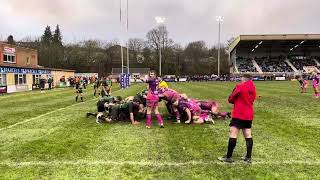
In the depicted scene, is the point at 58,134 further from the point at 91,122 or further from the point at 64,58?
the point at 64,58

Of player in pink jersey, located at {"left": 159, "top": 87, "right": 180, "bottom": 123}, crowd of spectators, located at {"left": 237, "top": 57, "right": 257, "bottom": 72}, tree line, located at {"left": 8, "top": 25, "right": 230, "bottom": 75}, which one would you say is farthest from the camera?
tree line, located at {"left": 8, "top": 25, "right": 230, "bottom": 75}

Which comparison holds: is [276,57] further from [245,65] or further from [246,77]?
[246,77]

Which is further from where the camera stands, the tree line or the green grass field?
the tree line

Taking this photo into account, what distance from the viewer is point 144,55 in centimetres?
12325

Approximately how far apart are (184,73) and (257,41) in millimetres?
35444

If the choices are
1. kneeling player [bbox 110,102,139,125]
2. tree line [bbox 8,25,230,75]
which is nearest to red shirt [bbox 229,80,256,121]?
kneeling player [bbox 110,102,139,125]

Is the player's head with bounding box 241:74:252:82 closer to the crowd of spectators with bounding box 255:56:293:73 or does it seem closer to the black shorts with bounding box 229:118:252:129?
the black shorts with bounding box 229:118:252:129

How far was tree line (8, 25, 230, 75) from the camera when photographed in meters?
113

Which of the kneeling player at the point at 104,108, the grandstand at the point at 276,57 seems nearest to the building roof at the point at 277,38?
the grandstand at the point at 276,57

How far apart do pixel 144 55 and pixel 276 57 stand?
39560mm

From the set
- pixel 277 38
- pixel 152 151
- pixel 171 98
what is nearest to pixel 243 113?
pixel 152 151

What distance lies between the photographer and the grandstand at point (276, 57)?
Result: 9425cm

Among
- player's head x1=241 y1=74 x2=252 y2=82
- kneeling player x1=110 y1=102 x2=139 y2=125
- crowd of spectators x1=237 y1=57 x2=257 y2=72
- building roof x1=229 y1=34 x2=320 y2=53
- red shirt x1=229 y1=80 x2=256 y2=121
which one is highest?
building roof x1=229 y1=34 x2=320 y2=53

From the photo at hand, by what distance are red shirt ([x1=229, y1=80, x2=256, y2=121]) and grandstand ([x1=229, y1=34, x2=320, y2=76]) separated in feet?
272
